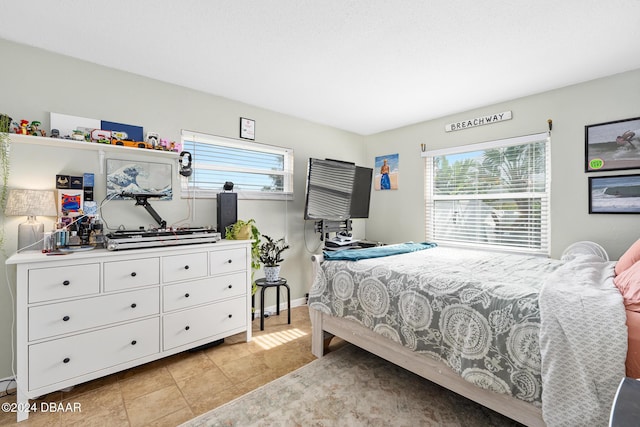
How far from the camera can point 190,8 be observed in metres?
1.69

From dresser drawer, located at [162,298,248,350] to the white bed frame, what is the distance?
71 cm

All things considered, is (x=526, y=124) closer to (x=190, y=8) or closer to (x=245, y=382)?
(x=190, y=8)

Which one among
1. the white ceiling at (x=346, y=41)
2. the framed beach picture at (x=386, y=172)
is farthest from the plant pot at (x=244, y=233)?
the framed beach picture at (x=386, y=172)

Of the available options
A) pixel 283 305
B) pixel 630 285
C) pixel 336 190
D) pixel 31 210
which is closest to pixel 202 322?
pixel 283 305

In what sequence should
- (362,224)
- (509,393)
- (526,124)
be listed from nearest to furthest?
(509,393)
(526,124)
(362,224)

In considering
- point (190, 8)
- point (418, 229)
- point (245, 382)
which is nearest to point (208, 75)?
point (190, 8)

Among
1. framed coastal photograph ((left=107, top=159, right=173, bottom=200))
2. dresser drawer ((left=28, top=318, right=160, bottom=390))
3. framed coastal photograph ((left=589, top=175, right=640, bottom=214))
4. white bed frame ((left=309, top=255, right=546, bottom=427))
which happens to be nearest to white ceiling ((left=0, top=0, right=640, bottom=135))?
framed coastal photograph ((left=107, top=159, right=173, bottom=200))

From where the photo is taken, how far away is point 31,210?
6.20ft

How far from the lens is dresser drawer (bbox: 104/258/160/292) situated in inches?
77.1

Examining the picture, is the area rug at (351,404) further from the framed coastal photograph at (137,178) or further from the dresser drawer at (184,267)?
the framed coastal photograph at (137,178)

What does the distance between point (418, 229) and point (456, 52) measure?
7.35 feet

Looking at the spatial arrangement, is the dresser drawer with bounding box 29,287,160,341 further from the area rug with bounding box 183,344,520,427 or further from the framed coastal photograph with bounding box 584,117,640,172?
the framed coastal photograph with bounding box 584,117,640,172

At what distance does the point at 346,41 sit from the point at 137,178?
207 centimetres

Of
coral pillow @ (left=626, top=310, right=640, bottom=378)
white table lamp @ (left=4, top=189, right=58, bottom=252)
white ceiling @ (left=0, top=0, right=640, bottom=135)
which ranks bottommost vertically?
coral pillow @ (left=626, top=310, right=640, bottom=378)
